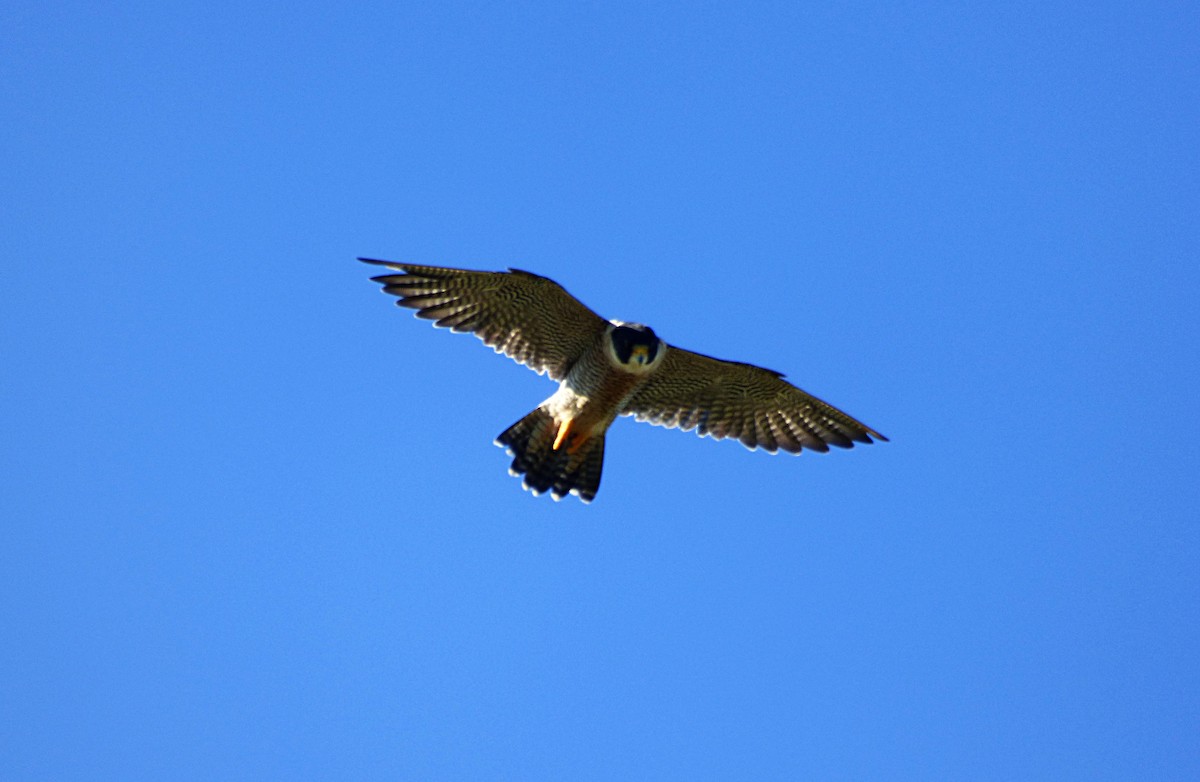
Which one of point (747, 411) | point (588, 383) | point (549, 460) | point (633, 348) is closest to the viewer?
point (633, 348)

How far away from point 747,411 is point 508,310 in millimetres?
2330

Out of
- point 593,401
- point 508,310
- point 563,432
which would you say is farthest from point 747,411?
point 508,310

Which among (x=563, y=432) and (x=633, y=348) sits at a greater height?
(x=633, y=348)

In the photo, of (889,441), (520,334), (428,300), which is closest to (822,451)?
(889,441)

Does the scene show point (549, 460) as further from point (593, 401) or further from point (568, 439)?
point (593, 401)

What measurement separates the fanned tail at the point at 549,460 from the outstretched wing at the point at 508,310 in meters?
0.44

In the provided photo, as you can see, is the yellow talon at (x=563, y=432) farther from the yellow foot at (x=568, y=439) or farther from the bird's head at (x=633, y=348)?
the bird's head at (x=633, y=348)

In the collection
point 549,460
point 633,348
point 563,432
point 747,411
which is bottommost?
point 549,460

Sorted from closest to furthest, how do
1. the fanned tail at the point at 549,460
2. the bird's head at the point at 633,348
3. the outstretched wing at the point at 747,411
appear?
Answer: the bird's head at the point at 633,348 → the fanned tail at the point at 549,460 → the outstretched wing at the point at 747,411

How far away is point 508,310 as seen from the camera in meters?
10.2

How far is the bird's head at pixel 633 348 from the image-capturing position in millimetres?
9742

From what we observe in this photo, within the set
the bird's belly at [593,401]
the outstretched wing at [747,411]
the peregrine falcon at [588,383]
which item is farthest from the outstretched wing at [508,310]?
the outstretched wing at [747,411]

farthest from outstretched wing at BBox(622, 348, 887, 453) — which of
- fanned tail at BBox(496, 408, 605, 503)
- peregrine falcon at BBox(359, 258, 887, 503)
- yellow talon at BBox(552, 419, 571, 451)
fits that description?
yellow talon at BBox(552, 419, 571, 451)

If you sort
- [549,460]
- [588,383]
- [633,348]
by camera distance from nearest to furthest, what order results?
[633,348], [588,383], [549,460]
